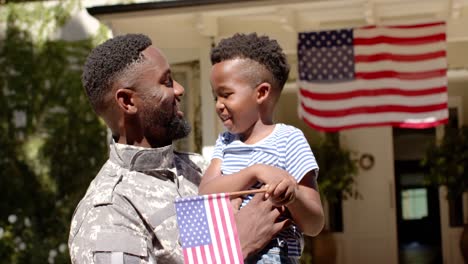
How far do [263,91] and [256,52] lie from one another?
11 centimetres

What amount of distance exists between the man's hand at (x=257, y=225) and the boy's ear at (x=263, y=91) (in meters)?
0.34

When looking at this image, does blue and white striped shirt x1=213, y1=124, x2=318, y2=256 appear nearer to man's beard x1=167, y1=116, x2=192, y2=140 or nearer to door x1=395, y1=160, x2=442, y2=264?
man's beard x1=167, y1=116, x2=192, y2=140

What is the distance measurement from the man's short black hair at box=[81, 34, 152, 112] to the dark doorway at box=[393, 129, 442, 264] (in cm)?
1089

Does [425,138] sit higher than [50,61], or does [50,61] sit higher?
[50,61]

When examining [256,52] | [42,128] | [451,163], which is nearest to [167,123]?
[256,52]

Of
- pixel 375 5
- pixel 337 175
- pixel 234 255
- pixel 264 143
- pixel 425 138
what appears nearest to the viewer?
pixel 234 255

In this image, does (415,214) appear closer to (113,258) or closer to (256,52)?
(256,52)

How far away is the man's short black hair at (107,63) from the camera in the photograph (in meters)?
2.43

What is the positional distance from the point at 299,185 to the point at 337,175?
9.68 m

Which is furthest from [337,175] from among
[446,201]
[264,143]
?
[264,143]

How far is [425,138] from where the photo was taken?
13.2 metres

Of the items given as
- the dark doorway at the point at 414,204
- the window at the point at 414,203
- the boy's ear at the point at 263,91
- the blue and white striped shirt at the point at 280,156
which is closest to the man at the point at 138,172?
the blue and white striped shirt at the point at 280,156

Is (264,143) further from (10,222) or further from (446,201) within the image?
(446,201)

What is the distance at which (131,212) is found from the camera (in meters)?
2.31
